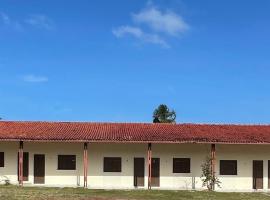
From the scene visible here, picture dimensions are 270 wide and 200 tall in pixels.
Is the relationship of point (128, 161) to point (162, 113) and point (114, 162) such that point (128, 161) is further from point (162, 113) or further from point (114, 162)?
point (162, 113)

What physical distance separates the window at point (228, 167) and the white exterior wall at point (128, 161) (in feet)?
0.66

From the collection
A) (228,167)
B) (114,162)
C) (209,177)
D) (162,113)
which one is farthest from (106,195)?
(162,113)

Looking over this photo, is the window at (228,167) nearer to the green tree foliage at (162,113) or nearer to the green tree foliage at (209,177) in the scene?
the green tree foliage at (209,177)

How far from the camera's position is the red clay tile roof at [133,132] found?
30.9 m

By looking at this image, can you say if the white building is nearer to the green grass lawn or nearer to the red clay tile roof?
the red clay tile roof

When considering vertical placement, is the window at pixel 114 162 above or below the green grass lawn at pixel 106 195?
above

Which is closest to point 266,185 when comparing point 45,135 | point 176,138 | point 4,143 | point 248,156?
point 248,156

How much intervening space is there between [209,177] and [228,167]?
223 cm

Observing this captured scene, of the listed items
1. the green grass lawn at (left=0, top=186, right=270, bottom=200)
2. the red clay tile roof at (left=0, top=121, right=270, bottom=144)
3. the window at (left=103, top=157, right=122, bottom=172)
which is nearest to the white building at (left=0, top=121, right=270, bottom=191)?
the window at (left=103, top=157, right=122, bottom=172)

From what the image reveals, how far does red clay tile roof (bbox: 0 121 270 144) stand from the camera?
30922 millimetres

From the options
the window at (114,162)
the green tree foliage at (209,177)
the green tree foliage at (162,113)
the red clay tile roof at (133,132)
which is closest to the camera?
the red clay tile roof at (133,132)

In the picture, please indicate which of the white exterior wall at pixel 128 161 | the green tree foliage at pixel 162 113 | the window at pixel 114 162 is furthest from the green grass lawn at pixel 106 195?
the green tree foliage at pixel 162 113

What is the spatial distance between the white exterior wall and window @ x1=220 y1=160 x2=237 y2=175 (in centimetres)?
20

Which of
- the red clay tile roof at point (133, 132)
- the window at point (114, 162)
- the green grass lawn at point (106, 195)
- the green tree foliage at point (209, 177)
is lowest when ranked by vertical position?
the green grass lawn at point (106, 195)
